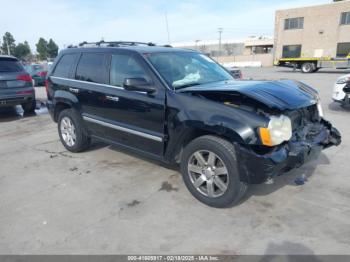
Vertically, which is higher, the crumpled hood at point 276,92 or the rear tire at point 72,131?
the crumpled hood at point 276,92

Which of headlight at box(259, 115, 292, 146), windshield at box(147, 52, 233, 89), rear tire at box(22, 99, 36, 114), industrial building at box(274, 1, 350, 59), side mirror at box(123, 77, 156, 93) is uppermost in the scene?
industrial building at box(274, 1, 350, 59)

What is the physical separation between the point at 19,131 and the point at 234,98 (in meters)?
6.19

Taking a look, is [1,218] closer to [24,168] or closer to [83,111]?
[24,168]

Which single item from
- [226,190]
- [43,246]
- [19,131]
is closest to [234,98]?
[226,190]

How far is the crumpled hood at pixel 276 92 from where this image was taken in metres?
3.17

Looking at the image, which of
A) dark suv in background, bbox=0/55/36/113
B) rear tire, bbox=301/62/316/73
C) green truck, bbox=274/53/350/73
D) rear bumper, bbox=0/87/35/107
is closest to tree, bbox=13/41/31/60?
green truck, bbox=274/53/350/73

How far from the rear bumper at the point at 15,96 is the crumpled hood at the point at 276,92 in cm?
667

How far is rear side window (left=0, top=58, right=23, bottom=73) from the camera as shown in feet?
27.6

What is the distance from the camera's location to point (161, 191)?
A: 156 inches

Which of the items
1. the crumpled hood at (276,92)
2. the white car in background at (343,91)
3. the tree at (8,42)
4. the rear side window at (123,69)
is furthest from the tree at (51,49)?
the crumpled hood at (276,92)

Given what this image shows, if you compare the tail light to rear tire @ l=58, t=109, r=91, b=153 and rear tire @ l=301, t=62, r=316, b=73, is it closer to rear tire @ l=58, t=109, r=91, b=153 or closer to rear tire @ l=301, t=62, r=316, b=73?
rear tire @ l=58, t=109, r=91, b=153

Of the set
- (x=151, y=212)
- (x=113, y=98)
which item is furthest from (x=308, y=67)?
(x=151, y=212)

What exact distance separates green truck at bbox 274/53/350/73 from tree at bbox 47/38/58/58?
247 feet

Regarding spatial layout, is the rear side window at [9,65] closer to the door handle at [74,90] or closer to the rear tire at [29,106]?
the rear tire at [29,106]
